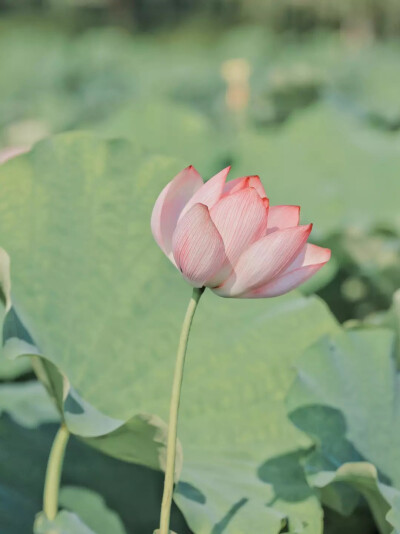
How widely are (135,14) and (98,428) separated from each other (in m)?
13.8

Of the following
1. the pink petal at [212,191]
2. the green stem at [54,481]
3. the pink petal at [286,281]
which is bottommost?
the green stem at [54,481]

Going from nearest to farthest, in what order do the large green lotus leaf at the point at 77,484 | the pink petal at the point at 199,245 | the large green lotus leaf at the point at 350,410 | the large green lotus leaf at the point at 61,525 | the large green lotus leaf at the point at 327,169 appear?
the pink petal at the point at 199,245
the large green lotus leaf at the point at 61,525
the large green lotus leaf at the point at 350,410
the large green lotus leaf at the point at 77,484
the large green lotus leaf at the point at 327,169

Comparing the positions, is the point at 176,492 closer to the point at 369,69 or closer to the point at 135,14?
the point at 369,69

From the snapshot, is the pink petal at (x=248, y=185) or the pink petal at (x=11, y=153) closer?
the pink petal at (x=248, y=185)

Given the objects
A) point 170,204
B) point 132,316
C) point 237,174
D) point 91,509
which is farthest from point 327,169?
point 170,204

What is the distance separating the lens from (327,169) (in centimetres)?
186

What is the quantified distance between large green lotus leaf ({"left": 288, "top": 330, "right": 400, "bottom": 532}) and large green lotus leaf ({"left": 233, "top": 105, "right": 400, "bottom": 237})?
1.94 ft

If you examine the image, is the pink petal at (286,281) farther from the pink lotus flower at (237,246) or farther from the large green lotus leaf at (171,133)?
the large green lotus leaf at (171,133)

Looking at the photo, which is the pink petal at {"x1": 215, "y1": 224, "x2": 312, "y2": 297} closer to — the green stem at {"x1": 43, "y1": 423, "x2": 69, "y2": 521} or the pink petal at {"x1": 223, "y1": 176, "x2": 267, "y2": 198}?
the pink petal at {"x1": 223, "y1": 176, "x2": 267, "y2": 198}

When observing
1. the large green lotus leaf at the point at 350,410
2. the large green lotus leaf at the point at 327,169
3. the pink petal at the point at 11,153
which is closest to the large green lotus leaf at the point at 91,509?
the large green lotus leaf at the point at 350,410

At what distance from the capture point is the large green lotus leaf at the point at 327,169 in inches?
65.6

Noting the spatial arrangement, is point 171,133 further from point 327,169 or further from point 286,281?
point 286,281

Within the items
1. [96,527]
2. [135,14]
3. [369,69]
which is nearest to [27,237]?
[96,527]

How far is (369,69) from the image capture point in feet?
15.2
